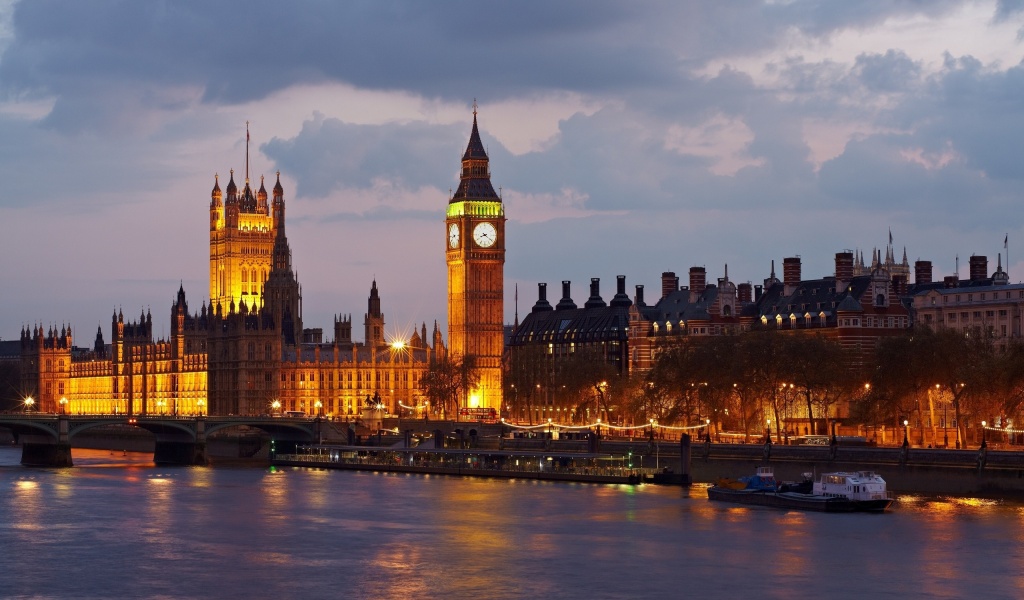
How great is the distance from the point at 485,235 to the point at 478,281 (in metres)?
4.02

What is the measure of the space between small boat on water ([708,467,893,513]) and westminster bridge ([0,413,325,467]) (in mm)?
48886

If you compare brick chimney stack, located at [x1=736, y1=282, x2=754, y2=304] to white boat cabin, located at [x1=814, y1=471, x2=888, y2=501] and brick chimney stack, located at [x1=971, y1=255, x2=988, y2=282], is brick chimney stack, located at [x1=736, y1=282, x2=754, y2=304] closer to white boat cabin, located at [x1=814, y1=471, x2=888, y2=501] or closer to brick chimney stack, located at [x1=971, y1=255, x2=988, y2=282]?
brick chimney stack, located at [x1=971, y1=255, x2=988, y2=282]

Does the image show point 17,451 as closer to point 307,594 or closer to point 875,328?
point 875,328

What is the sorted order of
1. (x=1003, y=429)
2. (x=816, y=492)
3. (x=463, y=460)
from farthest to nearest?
(x=463, y=460)
(x=1003, y=429)
(x=816, y=492)

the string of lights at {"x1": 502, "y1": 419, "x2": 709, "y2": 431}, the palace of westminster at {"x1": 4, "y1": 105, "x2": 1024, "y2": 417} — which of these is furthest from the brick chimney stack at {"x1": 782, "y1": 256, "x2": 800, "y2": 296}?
the string of lights at {"x1": 502, "y1": 419, "x2": 709, "y2": 431}

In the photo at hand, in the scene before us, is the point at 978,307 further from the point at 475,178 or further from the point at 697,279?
the point at 475,178

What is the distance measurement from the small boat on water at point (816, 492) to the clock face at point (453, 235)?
7833 cm

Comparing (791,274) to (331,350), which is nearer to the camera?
(791,274)

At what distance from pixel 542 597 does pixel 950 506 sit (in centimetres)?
2798

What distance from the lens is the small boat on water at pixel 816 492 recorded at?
79.4 m

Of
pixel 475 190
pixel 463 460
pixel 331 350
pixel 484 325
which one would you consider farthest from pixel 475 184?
pixel 463 460

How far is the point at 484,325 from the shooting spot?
163500 mm

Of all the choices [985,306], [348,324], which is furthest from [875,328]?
[348,324]

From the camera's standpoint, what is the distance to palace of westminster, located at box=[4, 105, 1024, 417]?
388 feet
